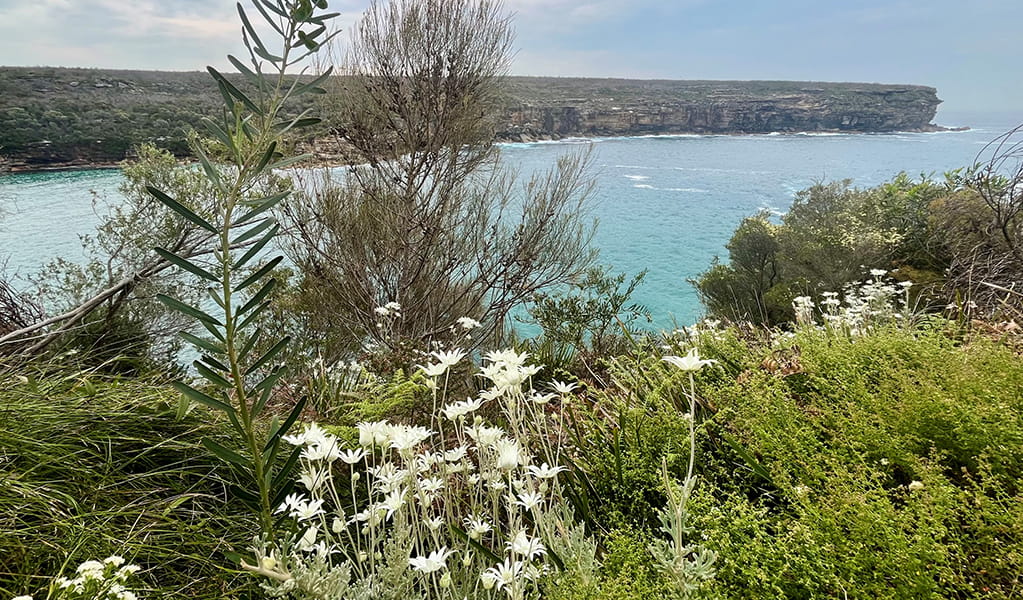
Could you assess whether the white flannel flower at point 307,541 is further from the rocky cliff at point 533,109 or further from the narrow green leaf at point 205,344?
the rocky cliff at point 533,109

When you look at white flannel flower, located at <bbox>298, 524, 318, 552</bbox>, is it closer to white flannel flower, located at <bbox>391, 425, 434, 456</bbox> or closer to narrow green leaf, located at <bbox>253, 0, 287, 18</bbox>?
white flannel flower, located at <bbox>391, 425, 434, 456</bbox>

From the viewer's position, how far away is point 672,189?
96.8ft

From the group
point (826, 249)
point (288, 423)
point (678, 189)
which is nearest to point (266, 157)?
point (288, 423)

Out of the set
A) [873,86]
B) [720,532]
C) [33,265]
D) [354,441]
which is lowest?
[33,265]

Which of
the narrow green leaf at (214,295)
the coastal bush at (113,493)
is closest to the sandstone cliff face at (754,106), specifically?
the coastal bush at (113,493)

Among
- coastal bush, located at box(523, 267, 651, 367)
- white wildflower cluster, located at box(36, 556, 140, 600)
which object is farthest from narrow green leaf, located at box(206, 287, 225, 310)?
coastal bush, located at box(523, 267, 651, 367)

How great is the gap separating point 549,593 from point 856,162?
132 feet

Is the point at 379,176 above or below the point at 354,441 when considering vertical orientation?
above

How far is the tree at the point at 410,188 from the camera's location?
20.1ft

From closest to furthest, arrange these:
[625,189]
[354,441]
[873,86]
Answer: [354,441], [625,189], [873,86]

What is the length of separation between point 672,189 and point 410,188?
26179 millimetres

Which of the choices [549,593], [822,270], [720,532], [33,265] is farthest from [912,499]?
[33,265]

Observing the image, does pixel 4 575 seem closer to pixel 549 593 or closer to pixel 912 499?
pixel 549 593

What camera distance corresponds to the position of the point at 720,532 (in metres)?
0.90
